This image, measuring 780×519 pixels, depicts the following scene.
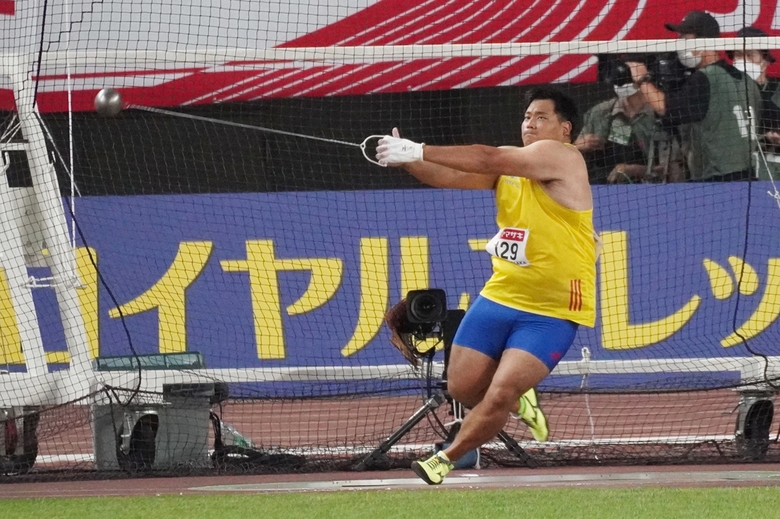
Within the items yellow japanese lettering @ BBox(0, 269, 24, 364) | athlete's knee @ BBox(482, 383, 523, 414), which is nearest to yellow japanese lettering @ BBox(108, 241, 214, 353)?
yellow japanese lettering @ BBox(0, 269, 24, 364)

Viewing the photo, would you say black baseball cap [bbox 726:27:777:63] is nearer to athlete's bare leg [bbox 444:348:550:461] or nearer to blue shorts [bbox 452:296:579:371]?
blue shorts [bbox 452:296:579:371]

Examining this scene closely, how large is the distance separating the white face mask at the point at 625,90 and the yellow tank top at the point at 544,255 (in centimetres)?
475

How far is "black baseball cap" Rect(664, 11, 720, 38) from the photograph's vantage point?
10891 millimetres

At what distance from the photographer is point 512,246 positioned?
22.8 feet

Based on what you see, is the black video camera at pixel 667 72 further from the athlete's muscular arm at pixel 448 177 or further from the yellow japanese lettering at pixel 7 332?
Answer: the yellow japanese lettering at pixel 7 332

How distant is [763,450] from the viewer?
29.9 ft

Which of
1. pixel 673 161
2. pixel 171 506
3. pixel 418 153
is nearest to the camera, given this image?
pixel 418 153

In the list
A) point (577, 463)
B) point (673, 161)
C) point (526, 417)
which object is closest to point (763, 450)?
point (577, 463)

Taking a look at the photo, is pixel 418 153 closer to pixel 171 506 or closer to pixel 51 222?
pixel 171 506

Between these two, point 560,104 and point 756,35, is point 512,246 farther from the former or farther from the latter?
point 756,35

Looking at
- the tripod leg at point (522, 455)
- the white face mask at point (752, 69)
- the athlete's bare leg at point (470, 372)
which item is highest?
the white face mask at point (752, 69)

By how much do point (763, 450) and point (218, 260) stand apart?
512 centimetres

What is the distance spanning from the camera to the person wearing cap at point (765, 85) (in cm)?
1120

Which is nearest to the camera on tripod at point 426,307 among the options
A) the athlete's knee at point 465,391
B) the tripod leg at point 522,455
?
the tripod leg at point 522,455
